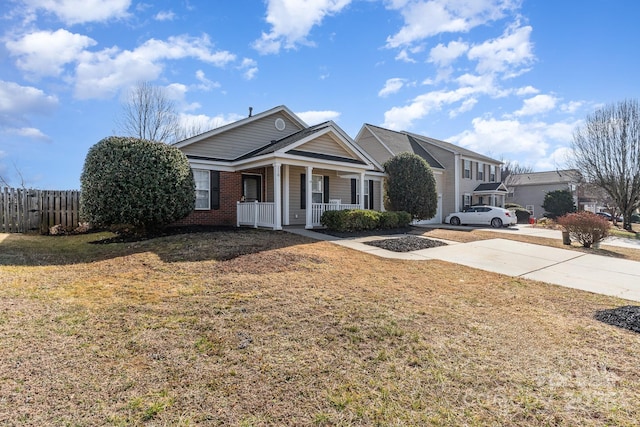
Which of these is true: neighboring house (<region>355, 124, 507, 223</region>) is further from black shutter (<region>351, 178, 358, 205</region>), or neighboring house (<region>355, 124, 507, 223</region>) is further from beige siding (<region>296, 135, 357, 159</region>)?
beige siding (<region>296, 135, 357, 159</region>)

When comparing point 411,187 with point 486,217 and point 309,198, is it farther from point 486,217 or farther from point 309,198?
point 486,217

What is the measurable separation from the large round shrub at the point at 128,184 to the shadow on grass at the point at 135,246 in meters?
0.83

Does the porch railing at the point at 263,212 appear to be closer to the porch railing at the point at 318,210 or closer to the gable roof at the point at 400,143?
the porch railing at the point at 318,210

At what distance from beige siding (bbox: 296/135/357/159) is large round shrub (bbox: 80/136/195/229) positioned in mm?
5599

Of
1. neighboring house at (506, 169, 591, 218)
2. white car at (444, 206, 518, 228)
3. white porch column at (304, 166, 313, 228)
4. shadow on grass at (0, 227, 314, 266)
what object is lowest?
shadow on grass at (0, 227, 314, 266)

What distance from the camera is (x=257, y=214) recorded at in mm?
14062

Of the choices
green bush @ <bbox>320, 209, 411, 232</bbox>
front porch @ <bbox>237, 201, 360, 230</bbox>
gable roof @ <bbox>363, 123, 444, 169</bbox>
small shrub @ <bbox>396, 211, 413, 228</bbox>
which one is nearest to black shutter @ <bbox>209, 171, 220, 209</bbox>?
front porch @ <bbox>237, 201, 360, 230</bbox>

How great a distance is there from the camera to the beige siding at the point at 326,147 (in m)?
14.9

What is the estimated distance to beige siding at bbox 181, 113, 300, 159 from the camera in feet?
47.9

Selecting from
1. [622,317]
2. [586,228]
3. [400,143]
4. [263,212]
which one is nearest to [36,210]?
[263,212]

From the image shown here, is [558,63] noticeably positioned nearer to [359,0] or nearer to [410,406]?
[359,0]

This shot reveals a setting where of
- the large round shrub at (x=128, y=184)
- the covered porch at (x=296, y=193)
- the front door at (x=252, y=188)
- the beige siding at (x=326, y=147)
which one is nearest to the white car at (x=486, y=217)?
the covered porch at (x=296, y=193)

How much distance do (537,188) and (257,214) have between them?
1521 inches

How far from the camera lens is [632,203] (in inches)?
1055
